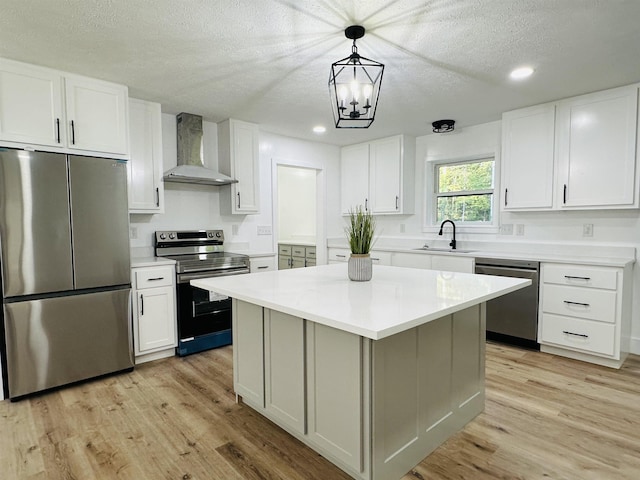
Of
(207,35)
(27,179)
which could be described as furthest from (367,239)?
(27,179)

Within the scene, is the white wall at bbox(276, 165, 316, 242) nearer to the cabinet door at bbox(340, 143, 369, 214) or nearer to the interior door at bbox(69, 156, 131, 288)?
the cabinet door at bbox(340, 143, 369, 214)

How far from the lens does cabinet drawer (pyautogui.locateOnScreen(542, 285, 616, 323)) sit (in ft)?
9.59

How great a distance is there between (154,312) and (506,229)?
3713mm

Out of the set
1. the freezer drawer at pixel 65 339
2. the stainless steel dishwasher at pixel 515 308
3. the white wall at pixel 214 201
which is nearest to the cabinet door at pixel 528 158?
the stainless steel dishwasher at pixel 515 308

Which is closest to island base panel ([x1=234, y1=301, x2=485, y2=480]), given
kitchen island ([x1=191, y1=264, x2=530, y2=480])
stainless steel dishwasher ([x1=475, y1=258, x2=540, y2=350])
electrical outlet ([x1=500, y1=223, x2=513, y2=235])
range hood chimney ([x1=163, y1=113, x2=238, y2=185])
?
kitchen island ([x1=191, y1=264, x2=530, y2=480])

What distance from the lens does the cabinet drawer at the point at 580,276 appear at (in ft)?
9.53

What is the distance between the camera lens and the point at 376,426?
5.13 ft

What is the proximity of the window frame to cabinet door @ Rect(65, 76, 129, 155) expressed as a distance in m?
3.53

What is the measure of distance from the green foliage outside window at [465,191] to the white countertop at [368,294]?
7.27ft

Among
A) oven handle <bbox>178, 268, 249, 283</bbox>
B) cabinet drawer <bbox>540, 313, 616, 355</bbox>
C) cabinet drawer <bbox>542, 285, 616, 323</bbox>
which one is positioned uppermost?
oven handle <bbox>178, 268, 249, 283</bbox>

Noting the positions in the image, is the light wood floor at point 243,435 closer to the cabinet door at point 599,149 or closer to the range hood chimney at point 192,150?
the cabinet door at point 599,149

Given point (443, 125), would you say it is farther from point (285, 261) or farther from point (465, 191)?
point (285, 261)

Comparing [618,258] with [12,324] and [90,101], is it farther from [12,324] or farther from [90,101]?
[12,324]

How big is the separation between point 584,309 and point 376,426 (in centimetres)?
250
